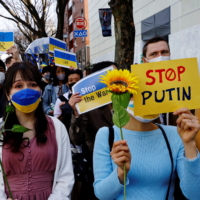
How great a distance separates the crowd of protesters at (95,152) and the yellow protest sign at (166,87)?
3.0 inches

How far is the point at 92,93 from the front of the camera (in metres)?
2.47

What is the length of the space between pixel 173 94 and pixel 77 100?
1.11 meters

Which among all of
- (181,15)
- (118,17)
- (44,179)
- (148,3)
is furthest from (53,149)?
(148,3)

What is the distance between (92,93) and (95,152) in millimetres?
757

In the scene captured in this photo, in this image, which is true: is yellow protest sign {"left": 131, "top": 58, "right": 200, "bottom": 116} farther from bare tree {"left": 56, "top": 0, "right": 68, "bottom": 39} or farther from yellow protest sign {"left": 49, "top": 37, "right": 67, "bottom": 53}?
bare tree {"left": 56, "top": 0, "right": 68, "bottom": 39}

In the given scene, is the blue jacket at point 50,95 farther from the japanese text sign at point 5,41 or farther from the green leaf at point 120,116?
the green leaf at point 120,116

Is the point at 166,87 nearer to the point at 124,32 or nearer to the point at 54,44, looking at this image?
the point at 124,32

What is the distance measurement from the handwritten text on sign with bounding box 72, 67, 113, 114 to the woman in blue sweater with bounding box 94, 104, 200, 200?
0.62 m

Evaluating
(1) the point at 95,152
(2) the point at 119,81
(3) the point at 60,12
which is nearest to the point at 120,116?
(2) the point at 119,81

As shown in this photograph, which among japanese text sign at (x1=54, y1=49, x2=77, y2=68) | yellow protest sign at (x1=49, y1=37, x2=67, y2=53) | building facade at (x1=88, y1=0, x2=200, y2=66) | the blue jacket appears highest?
building facade at (x1=88, y1=0, x2=200, y2=66)

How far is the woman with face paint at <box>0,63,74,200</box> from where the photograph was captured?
2068mm

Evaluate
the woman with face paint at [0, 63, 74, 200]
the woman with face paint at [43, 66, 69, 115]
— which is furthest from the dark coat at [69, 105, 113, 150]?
the woman with face paint at [43, 66, 69, 115]

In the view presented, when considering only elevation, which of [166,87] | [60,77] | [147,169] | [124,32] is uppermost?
[124,32]

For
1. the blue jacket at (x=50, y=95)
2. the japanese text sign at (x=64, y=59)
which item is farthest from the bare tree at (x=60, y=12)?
the blue jacket at (x=50, y=95)
